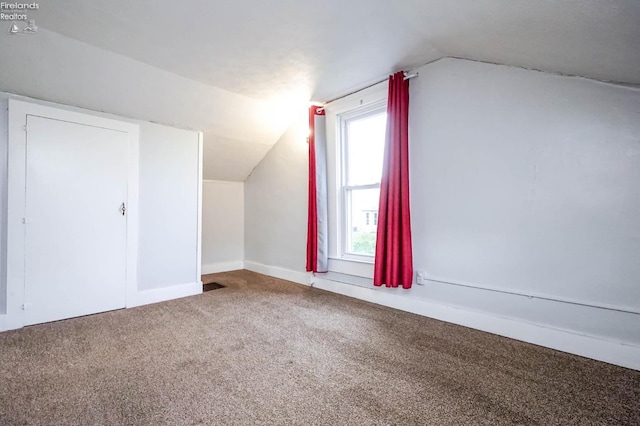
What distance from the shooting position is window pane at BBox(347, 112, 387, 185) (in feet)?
11.1

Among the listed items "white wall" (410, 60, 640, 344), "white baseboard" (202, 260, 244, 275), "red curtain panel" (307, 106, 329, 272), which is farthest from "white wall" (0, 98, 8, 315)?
"white wall" (410, 60, 640, 344)

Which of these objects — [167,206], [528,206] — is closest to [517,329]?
[528,206]

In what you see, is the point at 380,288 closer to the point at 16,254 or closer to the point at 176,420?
the point at 176,420

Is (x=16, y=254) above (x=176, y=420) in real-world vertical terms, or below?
above

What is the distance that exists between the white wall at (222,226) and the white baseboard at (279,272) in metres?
0.33

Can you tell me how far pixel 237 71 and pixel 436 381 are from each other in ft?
9.95

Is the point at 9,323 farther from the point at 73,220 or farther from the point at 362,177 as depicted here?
the point at 362,177

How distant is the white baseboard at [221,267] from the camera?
4706 mm

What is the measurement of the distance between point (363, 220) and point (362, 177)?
530 mm

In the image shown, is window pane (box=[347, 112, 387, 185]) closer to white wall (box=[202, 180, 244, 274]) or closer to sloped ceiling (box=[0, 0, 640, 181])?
sloped ceiling (box=[0, 0, 640, 181])

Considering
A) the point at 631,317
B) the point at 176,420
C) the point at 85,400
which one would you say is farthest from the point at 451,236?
the point at 85,400

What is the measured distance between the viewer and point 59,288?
2637 millimetres

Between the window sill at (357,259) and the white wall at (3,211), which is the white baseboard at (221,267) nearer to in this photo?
the window sill at (357,259)

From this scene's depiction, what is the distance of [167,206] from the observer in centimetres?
337
